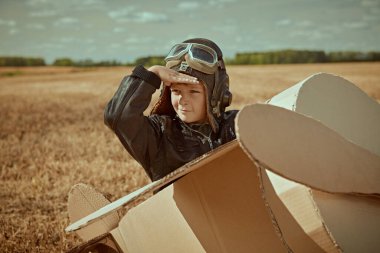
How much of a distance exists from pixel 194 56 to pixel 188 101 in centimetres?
27

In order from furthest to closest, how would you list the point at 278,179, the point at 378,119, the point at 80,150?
the point at 80,150 < the point at 378,119 < the point at 278,179

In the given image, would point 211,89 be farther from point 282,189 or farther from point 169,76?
point 282,189

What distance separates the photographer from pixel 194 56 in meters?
2.63

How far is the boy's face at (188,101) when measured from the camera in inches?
106

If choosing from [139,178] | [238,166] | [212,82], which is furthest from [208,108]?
[139,178]

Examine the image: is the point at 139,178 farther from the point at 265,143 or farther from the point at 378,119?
the point at 265,143

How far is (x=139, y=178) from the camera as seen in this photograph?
4.92 meters

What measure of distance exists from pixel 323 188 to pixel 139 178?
363cm

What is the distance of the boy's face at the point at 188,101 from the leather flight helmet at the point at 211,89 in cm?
5

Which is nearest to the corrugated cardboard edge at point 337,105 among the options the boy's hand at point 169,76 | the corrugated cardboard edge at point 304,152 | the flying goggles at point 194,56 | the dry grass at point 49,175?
the corrugated cardboard edge at point 304,152

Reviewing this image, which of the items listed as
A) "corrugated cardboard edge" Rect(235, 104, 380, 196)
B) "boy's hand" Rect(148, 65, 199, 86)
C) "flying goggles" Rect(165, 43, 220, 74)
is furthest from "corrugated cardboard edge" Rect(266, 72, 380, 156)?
"flying goggles" Rect(165, 43, 220, 74)

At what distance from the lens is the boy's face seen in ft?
8.82

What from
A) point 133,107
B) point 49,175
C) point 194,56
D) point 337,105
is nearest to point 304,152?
point 337,105

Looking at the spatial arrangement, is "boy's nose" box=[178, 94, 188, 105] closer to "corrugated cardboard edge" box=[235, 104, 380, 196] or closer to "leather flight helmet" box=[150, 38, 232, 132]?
"leather flight helmet" box=[150, 38, 232, 132]
